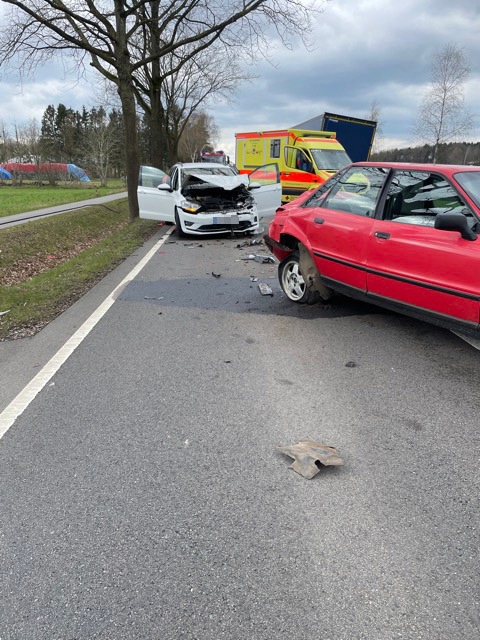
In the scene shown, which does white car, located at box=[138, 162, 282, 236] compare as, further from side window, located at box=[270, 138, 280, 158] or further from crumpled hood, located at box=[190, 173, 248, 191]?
side window, located at box=[270, 138, 280, 158]

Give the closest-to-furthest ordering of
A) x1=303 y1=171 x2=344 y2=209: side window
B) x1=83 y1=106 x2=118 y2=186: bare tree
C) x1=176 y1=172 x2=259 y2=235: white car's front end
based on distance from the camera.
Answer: x1=303 y1=171 x2=344 y2=209: side window
x1=176 y1=172 x2=259 y2=235: white car's front end
x1=83 y1=106 x2=118 y2=186: bare tree

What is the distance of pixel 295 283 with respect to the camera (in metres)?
5.91

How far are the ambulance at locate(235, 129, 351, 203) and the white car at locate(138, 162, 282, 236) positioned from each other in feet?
13.0

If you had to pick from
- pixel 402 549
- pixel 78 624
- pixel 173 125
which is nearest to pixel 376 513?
pixel 402 549

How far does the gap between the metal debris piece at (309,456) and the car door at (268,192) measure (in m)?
10.1

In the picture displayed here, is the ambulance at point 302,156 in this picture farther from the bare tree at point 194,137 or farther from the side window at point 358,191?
the bare tree at point 194,137

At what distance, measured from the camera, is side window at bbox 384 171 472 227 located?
3996mm

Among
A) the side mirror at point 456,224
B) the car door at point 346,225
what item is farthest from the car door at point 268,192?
the side mirror at point 456,224

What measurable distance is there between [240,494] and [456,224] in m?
2.64

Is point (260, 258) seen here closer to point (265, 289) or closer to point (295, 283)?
point (265, 289)

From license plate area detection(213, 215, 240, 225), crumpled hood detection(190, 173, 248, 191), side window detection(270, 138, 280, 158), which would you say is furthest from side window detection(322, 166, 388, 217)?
side window detection(270, 138, 280, 158)

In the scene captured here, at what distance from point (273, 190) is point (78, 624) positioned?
12.0 meters

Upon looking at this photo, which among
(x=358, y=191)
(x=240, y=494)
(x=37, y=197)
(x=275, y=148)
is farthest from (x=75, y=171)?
(x=240, y=494)

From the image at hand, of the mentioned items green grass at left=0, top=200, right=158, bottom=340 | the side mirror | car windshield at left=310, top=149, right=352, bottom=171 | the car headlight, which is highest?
car windshield at left=310, top=149, right=352, bottom=171
